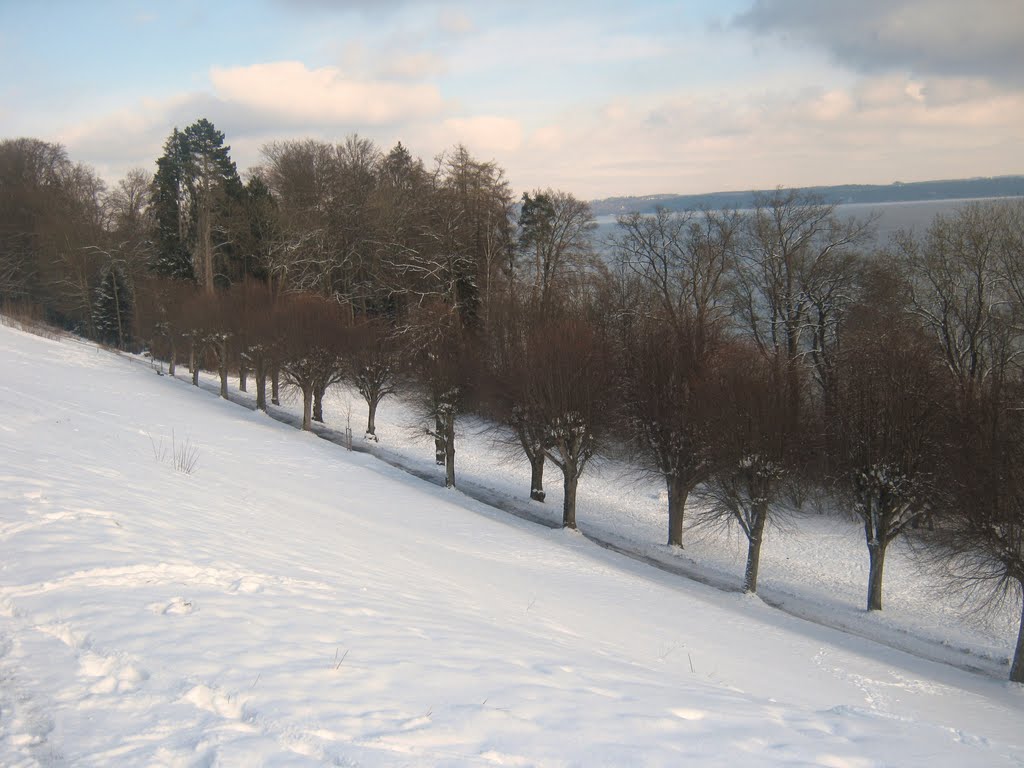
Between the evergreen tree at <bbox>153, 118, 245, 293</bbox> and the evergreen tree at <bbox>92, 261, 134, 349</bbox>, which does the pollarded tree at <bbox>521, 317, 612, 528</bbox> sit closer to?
the evergreen tree at <bbox>153, 118, 245, 293</bbox>

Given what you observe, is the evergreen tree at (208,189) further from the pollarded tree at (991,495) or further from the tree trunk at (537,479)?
the pollarded tree at (991,495)

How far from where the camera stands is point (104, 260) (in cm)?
6003

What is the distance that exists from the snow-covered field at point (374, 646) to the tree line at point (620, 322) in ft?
14.3

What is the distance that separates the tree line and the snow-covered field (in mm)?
4347

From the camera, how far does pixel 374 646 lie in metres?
6.54

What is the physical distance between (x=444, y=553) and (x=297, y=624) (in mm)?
8579

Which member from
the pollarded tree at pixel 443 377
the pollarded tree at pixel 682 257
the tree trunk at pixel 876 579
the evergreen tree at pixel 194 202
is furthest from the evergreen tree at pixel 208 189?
the tree trunk at pixel 876 579

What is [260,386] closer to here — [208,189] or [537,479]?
[537,479]

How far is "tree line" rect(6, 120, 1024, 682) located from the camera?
64.1ft

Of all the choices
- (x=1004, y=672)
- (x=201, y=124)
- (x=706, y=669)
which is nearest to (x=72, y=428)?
(x=706, y=669)

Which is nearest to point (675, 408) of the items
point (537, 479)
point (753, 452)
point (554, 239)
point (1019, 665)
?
point (753, 452)

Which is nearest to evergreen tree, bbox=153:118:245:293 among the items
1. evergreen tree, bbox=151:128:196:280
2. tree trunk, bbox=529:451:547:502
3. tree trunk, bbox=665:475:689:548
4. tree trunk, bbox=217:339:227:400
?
evergreen tree, bbox=151:128:196:280

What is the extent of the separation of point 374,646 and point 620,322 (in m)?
30.4

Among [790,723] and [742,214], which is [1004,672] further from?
[742,214]
